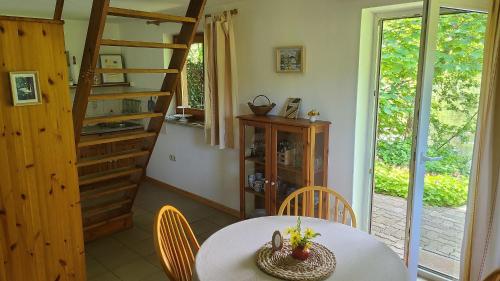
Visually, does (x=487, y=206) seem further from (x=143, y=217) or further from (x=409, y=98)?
(x=143, y=217)

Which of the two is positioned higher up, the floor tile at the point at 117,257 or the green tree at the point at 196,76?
the green tree at the point at 196,76

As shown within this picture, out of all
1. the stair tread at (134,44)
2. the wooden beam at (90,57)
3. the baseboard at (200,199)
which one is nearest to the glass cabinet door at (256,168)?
the baseboard at (200,199)

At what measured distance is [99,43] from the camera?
2.21 m

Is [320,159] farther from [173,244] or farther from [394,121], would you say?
[173,244]

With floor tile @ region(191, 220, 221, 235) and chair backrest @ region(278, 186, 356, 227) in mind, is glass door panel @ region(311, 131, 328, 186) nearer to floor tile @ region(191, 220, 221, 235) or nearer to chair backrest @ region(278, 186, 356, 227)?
chair backrest @ region(278, 186, 356, 227)

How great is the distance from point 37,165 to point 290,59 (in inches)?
82.3

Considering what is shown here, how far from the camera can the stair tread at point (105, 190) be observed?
331 centimetres

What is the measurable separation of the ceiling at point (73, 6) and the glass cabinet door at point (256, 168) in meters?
1.33

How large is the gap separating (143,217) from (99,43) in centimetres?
239

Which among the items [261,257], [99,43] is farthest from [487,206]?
[99,43]

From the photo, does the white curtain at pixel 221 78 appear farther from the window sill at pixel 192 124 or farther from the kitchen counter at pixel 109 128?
the kitchen counter at pixel 109 128

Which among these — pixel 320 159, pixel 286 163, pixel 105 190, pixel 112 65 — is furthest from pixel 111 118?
pixel 112 65

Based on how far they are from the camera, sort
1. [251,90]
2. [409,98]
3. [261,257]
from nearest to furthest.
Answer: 1. [261,257]
2. [409,98]
3. [251,90]

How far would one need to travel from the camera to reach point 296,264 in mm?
1648
